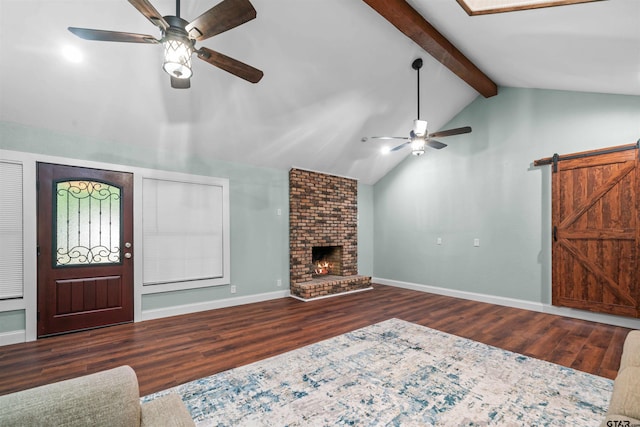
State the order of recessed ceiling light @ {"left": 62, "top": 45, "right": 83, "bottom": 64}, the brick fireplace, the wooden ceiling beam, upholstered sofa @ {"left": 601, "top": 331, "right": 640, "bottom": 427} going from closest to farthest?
upholstered sofa @ {"left": 601, "top": 331, "right": 640, "bottom": 427} → recessed ceiling light @ {"left": 62, "top": 45, "right": 83, "bottom": 64} → the wooden ceiling beam → the brick fireplace

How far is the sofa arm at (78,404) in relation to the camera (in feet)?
3.04

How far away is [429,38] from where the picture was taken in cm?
333

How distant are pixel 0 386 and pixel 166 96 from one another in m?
3.10

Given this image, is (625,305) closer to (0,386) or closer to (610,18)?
(610,18)

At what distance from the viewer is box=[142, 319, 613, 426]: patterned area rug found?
1.96m

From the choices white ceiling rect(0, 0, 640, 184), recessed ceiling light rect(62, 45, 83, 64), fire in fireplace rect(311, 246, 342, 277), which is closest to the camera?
white ceiling rect(0, 0, 640, 184)

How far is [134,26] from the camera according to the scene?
264cm

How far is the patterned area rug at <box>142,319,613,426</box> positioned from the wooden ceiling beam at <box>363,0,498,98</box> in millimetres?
3464

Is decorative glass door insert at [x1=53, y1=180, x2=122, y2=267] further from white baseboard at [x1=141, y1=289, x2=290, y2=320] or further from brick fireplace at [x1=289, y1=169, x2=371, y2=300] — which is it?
brick fireplace at [x1=289, y1=169, x2=371, y2=300]

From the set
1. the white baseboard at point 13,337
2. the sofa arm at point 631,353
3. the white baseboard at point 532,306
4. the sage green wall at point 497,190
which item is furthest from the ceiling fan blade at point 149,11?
the white baseboard at point 532,306

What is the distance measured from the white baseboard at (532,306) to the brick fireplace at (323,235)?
124cm

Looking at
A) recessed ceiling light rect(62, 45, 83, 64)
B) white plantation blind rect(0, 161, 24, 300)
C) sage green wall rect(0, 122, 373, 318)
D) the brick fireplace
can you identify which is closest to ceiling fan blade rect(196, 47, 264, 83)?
recessed ceiling light rect(62, 45, 83, 64)

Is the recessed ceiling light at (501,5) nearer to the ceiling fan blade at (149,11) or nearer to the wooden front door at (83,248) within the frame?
the ceiling fan blade at (149,11)

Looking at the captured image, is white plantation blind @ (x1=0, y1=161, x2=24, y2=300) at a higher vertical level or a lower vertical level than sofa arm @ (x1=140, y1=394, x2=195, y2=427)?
higher
